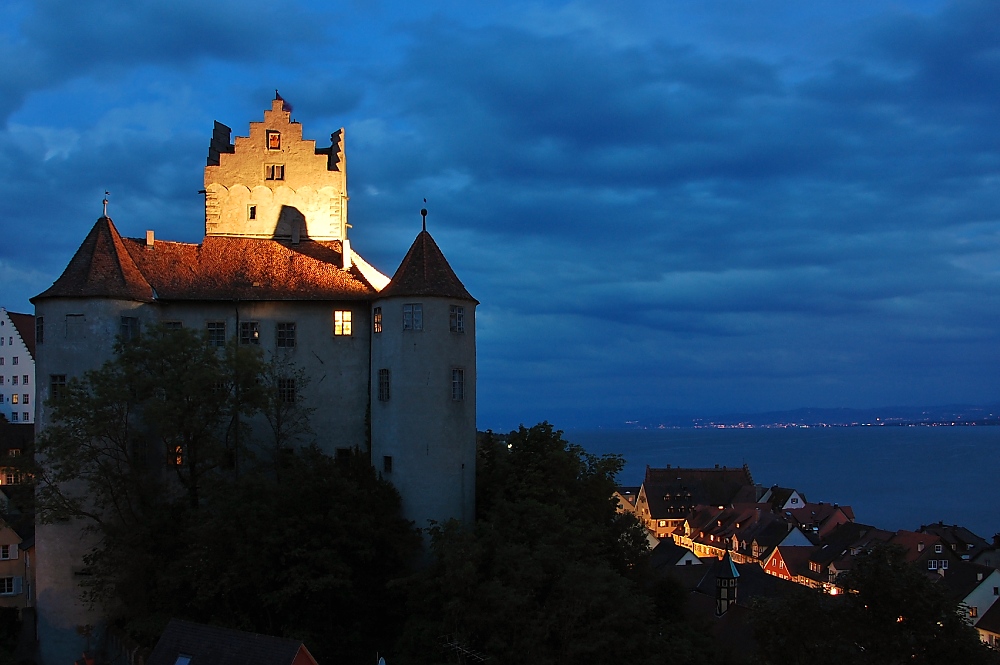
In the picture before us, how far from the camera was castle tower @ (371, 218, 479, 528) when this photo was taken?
34969 millimetres

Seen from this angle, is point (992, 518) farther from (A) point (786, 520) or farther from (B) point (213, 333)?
(B) point (213, 333)

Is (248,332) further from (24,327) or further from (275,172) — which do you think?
(24,327)

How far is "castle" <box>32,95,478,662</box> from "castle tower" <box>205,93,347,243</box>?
1451 mm

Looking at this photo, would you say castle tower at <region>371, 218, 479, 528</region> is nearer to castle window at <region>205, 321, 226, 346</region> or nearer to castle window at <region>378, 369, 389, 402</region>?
castle window at <region>378, 369, 389, 402</region>

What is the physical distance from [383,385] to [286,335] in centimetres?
529

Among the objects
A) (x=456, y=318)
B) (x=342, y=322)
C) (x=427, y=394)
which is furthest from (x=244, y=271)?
(x=427, y=394)

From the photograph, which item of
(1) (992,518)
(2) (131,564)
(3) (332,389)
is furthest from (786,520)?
(2) (131,564)

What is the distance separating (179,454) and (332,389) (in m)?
6.55

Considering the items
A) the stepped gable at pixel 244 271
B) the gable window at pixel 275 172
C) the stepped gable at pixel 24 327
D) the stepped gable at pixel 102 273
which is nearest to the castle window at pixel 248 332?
the stepped gable at pixel 244 271

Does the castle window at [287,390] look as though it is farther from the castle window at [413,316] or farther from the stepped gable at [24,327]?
the stepped gable at [24,327]

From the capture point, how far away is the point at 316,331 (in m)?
38.4

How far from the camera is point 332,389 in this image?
38.2 metres

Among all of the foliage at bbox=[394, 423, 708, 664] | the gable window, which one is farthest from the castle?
the foliage at bbox=[394, 423, 708, 664]

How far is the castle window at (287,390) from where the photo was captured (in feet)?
124
